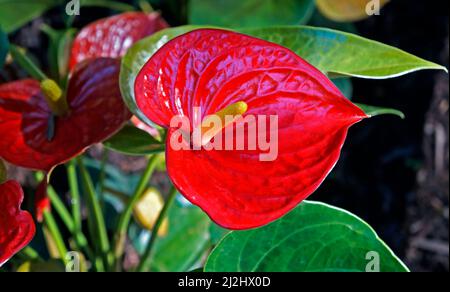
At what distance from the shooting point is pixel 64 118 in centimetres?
72

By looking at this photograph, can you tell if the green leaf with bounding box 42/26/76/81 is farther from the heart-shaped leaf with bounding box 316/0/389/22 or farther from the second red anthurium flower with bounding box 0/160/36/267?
the heart-shaped leaf with bounding box 316/0/389/22

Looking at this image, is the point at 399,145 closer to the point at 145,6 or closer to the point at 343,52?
the point at 145,6

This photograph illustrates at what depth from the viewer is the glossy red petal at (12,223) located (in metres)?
0.55

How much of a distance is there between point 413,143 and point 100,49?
0.85m

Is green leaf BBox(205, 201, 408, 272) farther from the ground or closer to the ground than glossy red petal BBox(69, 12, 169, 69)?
→ closer to the ground

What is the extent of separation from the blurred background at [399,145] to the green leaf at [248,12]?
0.15m

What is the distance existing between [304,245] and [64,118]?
0.30 meters

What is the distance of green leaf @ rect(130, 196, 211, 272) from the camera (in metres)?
1.04

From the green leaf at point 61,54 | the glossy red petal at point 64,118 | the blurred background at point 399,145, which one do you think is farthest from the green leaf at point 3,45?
the blurred background at point 399,145

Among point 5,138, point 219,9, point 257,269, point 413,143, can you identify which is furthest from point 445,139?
point 5,138

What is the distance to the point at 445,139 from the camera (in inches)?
53.7

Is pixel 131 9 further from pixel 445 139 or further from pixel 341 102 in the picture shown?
pixel 341 102

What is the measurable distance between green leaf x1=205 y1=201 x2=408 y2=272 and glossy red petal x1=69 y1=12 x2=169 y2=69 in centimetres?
34

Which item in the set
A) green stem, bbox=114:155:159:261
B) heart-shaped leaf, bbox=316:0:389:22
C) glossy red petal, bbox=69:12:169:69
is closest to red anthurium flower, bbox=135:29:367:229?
green stem, bbox=114:155:159:261
